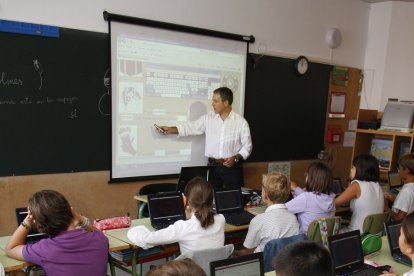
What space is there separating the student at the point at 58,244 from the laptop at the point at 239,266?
0.81 metres

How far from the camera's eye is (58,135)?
370 cm

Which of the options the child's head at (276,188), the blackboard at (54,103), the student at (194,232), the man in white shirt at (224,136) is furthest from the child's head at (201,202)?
the man in white shirt at (224,136)

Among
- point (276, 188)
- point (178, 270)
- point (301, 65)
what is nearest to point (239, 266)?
point (178, 270)

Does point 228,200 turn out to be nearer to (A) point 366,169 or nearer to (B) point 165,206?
(B) point 165,206

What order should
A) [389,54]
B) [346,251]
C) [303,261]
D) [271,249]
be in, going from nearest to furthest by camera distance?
1. [303,261]
2. [346,251]
3. [271,249]
4. [389,54]

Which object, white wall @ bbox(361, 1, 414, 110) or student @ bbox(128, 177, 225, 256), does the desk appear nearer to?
student @ bbox(128, 177, 225, 256)

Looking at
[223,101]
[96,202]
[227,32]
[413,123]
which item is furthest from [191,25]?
[413,123]

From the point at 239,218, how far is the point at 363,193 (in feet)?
3.64

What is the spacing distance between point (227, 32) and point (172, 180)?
1.98m

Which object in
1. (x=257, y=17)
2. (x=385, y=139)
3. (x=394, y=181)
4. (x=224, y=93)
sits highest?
(x=257, y=17)

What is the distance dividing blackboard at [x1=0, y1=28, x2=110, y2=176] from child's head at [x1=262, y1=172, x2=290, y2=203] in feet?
6.48

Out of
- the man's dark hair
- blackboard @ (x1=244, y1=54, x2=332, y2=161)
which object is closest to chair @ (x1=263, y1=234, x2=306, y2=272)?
the man's dark hair

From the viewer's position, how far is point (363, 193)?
10.7 feet

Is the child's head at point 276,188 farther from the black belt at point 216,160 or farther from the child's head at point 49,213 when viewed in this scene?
the black belt at point 216,160
